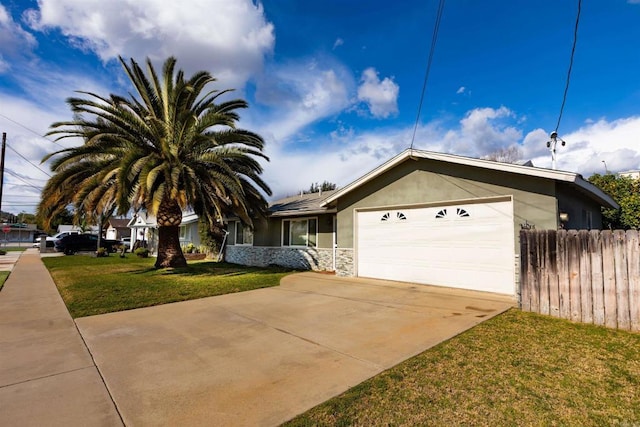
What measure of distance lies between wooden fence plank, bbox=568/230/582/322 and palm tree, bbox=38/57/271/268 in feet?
35.1

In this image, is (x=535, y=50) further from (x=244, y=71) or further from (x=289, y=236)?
(x=289, y=236)

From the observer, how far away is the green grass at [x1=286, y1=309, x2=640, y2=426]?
317cm

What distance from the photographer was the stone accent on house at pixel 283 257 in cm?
1510

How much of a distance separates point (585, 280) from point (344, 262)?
25.9 ft

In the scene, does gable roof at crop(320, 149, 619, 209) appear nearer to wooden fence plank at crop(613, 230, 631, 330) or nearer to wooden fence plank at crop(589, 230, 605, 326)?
wooden fence plank at crop(589, 230, 605, 326)

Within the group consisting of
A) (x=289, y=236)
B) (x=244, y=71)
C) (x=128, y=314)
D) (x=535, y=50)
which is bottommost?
(x=128, y=314)

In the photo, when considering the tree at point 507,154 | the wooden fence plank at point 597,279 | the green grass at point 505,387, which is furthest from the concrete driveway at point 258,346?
the tree at point 507,154

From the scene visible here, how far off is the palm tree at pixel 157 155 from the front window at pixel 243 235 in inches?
169

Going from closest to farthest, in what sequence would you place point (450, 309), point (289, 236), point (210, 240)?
point (450, 309), point (289, 236), point (210, 240)

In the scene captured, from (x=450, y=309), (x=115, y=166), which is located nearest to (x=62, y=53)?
(x=115, y=166)

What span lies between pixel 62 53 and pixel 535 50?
56.2 ft

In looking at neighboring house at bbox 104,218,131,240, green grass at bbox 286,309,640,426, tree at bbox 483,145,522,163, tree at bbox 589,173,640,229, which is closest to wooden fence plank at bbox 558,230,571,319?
green grass at bbox 286,309,640,426

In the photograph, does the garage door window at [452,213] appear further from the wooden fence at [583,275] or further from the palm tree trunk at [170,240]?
the palm tree trunk at [170,240]

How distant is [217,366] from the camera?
4.45 meters
